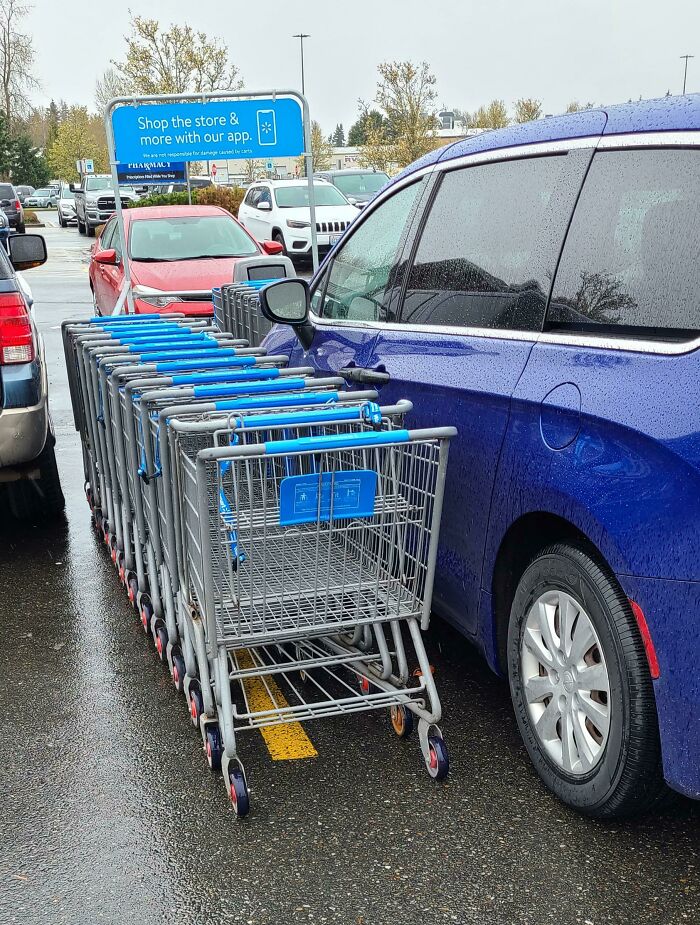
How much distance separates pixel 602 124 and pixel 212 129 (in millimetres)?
7329

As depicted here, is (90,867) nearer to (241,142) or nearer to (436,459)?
(436,459)

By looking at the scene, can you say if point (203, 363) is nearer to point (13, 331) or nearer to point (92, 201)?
point (13, 331)

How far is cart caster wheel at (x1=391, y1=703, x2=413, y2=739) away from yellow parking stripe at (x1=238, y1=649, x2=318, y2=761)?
0.99ft

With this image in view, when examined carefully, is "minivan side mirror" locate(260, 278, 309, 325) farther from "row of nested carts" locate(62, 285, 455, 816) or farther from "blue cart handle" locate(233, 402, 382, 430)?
"blue cart handle" locate(233, 402, 382, 430)

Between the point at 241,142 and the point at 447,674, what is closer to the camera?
the point at 447,674

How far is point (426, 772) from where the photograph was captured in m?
3.46

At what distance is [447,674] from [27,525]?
3207 mm

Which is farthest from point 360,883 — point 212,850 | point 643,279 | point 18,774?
point 643,279

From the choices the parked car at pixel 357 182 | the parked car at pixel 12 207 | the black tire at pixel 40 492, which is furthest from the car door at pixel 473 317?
the parked car at pixel 12 207

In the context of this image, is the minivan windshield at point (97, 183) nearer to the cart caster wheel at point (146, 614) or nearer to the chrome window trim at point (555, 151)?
the cart caster wheel at point (146, 614)

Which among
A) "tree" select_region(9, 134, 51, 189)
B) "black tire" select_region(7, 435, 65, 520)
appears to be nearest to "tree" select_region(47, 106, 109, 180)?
"tree" select_region(9, 134, 51, 189)

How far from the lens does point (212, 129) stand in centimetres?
984

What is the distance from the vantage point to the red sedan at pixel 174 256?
11.1 m

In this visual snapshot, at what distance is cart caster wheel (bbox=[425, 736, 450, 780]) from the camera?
336 centimetres
